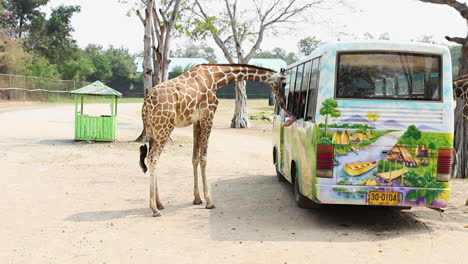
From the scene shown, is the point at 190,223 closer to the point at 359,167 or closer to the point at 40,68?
the point at 359,167

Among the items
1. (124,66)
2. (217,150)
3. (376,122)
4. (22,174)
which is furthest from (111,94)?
(124,66)

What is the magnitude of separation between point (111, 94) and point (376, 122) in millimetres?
12217

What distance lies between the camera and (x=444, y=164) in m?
6.78

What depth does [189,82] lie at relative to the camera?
859cm

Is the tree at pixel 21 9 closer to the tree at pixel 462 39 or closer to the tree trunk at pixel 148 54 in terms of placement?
the tree trunk at pixel 148 54

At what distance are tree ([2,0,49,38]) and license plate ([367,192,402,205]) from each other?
161 feet

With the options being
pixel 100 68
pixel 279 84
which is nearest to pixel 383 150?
pixel 279 84

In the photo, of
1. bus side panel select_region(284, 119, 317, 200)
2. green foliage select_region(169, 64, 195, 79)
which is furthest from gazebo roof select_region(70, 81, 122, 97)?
green foliage select_region(169, 64, 195, 79)

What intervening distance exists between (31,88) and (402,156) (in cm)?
3846

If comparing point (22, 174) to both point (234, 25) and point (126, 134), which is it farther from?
point (234, 25)

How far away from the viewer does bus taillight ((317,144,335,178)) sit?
6.77 metres

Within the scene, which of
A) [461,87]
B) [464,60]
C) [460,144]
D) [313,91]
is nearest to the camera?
[313,91]

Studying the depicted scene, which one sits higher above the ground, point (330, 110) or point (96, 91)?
point (96, 91)

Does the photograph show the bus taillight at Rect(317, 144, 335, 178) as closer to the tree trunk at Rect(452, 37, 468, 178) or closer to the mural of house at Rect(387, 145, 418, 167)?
the mural of house at Rect(387, 145, 418, 167)
